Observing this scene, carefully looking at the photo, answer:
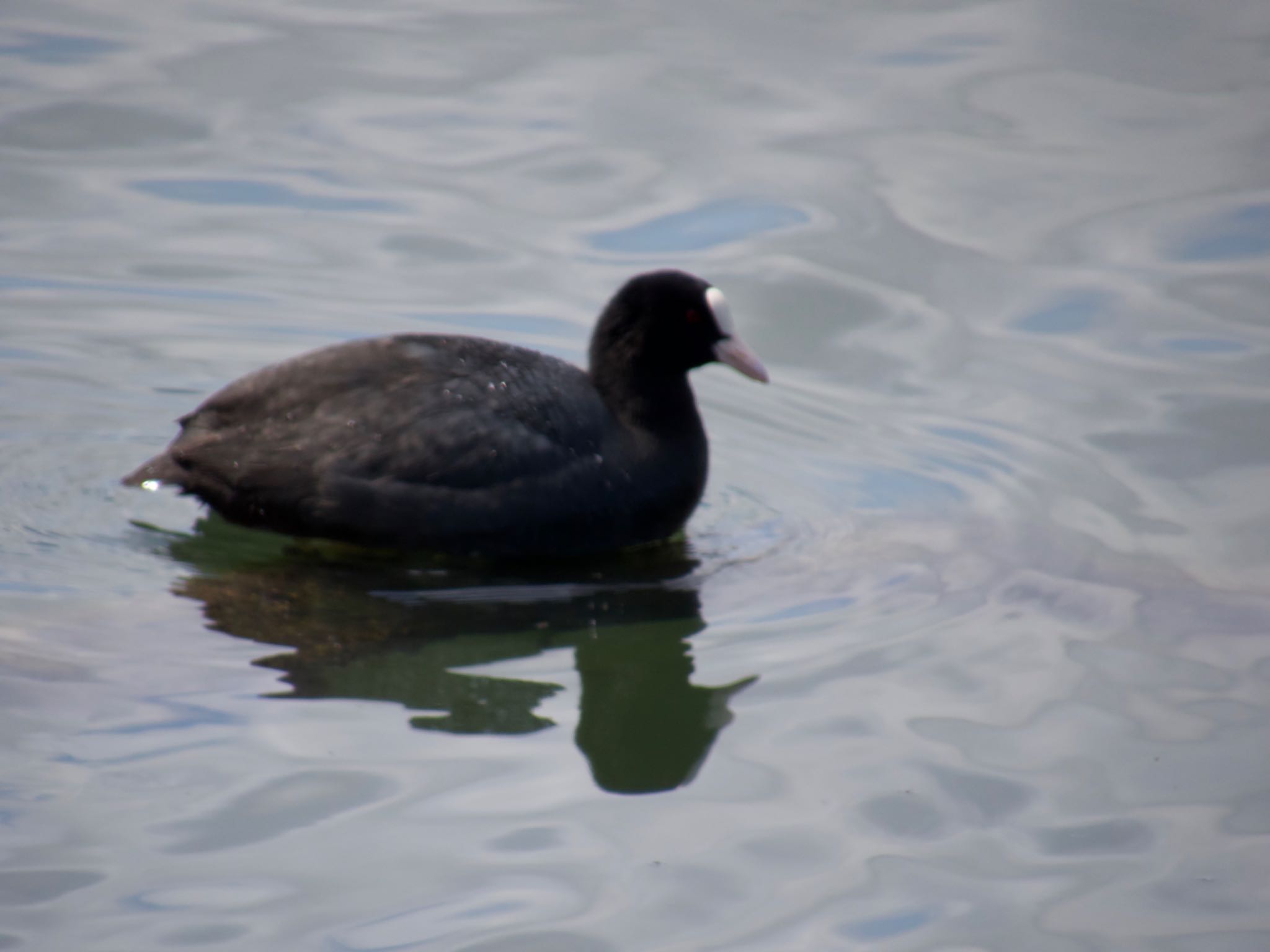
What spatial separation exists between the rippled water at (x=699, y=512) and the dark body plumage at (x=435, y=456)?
0.16 meters

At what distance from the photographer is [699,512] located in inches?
250

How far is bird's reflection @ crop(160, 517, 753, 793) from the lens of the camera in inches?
184

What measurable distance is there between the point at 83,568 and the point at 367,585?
877 mm

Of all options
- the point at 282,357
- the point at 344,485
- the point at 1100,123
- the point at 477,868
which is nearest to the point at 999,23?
the point at 1100,123

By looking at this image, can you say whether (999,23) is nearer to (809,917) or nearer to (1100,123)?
(1100,123)

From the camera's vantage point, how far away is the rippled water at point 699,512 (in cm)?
404

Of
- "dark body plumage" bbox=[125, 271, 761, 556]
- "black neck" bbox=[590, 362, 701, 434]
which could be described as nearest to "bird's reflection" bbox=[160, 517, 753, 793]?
"dark body plumage" bbox=[125, 271, 761, 556]

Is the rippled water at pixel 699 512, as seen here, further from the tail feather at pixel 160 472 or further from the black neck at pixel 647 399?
the black neck at pixel 647 399

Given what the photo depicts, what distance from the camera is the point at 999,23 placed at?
11430mm

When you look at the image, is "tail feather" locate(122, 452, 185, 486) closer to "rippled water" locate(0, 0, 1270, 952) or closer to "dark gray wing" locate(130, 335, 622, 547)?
"dark gray wing" locate(130, 335, 622, 547)

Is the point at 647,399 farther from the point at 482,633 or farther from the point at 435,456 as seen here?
the point at 482,633

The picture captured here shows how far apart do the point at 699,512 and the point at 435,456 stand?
1.14 metres

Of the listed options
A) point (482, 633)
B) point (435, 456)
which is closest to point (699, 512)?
point (435, 456)

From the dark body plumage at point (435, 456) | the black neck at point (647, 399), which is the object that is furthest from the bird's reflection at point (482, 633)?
the black neck at point (647, 399)
